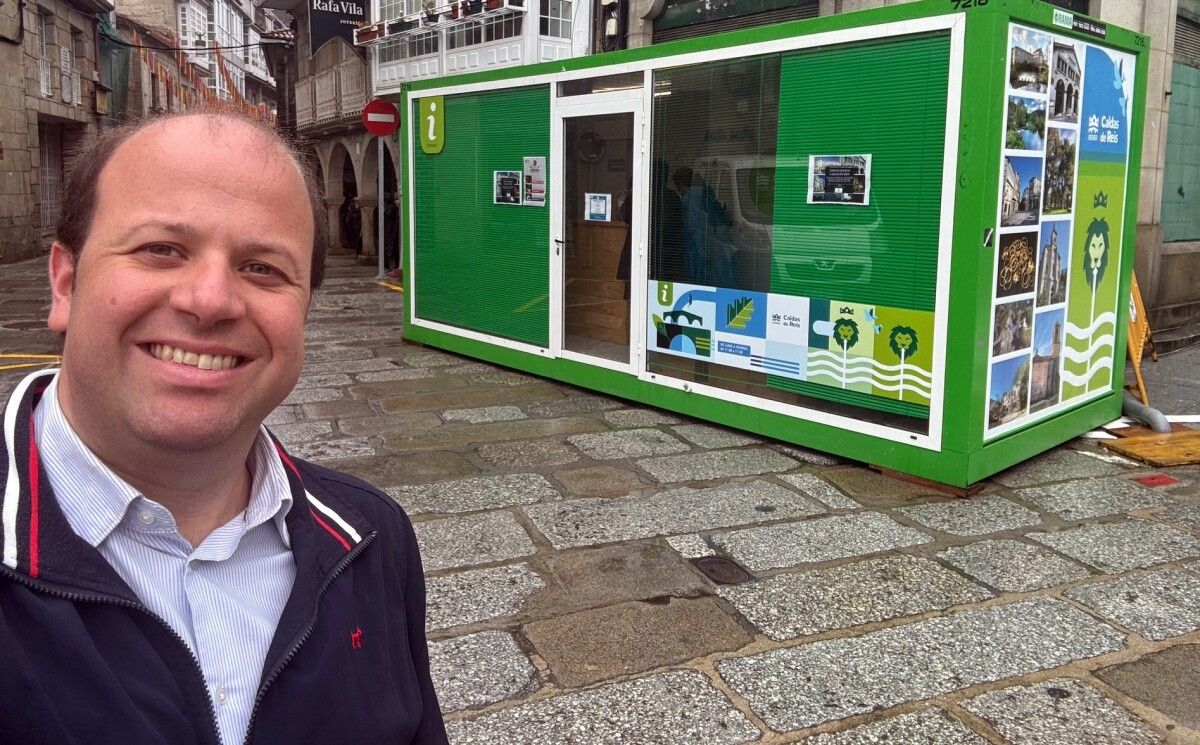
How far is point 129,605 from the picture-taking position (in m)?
1.14

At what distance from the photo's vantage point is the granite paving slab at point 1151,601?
3621 millimetres

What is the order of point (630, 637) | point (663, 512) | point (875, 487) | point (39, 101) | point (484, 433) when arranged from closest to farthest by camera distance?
point (630, 637) < point (663, 512) < point (875, 487) < point (484, 433) < point (39, 101)

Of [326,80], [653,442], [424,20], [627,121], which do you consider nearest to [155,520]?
[653,442]

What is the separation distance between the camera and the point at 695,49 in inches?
254

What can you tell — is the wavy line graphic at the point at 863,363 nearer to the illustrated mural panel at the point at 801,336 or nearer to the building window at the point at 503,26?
the illustrated mural panel at the point at 801,336

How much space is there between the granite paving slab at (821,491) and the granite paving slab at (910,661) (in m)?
1.32

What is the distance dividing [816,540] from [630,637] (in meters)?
1.32

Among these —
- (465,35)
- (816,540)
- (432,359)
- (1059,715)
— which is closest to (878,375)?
(816,540)

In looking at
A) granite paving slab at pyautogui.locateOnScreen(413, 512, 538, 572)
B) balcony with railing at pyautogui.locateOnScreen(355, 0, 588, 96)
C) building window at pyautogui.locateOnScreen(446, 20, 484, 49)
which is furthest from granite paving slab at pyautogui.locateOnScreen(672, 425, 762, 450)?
building window at pyautogui.locateOnScreen(446, 20, 484, 49)

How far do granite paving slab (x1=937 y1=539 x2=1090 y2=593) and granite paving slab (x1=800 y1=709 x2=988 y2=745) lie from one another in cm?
118

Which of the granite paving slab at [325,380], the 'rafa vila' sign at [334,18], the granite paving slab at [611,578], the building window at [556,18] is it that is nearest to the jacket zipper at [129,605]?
the granite paving slab at [611,578]

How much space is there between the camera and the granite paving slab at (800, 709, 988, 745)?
2.83m

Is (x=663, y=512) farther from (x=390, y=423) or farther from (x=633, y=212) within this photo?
(x=633, y=212)

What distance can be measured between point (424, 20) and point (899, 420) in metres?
15.4
